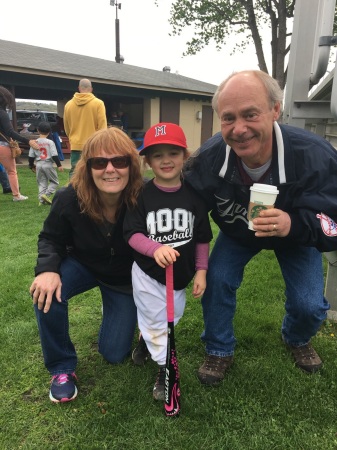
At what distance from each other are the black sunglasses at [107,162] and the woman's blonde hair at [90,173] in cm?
3

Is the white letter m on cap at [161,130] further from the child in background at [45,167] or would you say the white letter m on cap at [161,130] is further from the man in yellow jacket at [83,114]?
the child in background at [45,167]

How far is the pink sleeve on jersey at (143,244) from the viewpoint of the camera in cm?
189

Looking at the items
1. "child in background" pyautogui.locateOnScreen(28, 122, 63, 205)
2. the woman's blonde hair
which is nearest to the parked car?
"child in background" pyautogui.locateOnScreen(28, 122, 63, 205)

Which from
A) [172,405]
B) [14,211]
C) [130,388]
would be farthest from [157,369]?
[14,211]

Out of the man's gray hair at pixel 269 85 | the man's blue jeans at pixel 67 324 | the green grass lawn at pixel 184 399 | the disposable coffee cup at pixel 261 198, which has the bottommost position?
the green grass lawn at pixel 184 399

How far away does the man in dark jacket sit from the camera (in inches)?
72.3

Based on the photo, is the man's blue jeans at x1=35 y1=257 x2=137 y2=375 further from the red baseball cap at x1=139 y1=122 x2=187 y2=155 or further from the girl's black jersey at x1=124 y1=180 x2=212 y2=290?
the red baseball cap at x1=139 y1=122 x2=187 y2=155

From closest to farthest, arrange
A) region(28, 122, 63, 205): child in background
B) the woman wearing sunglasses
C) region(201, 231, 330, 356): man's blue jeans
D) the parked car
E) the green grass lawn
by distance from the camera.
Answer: the green grass lawn → the woman wearing sunglasses → region(201, 231, 330, 356): man's blue jeans → region(28, 122, 63, 205): child in background → the parked car

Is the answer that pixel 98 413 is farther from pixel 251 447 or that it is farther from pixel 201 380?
pixel 251 447

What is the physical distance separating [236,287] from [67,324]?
1.01 meters

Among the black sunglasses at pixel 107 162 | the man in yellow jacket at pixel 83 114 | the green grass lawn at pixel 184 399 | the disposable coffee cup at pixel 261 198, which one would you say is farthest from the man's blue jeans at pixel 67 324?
the man in yellow jacket at pixel 83 114

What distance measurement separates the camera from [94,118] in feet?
20.7

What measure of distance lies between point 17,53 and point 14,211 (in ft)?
32.2

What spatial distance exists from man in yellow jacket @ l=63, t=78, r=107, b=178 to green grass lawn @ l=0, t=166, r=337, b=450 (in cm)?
Result: 393
